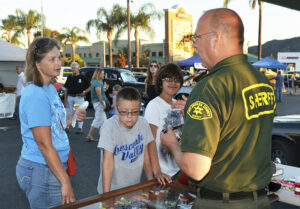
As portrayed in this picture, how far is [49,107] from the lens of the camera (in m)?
2.05

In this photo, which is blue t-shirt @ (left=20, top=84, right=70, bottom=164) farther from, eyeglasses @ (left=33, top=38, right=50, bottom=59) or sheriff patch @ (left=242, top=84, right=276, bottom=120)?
sheriff patch @ (left=242, top=84, right=276, bottom=120)

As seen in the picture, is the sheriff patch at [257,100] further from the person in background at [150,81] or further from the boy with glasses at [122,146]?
the person in background at [150,81]

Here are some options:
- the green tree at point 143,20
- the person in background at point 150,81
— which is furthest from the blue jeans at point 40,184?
the green tree at point 143,20

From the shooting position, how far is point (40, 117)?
1.96 meters

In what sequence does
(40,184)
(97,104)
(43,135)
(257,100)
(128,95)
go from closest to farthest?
(257,100) < (43,135) < (40,184) < (128,95) < (97,104)

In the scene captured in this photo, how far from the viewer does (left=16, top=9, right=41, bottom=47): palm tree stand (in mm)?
39812

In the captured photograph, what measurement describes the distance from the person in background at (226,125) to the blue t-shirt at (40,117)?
0.83 metres

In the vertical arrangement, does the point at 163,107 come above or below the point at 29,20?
below

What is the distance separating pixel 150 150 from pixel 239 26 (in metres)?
1.48

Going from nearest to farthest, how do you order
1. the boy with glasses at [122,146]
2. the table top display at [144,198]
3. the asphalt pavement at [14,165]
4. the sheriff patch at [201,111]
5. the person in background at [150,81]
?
1. the sheriff patch at [201,111]
2. the table top display at [144,198]
3. the boy with glasses at [122,146]
4. the asphalt pavement at [14,165]
5. the person in background at [150,81]

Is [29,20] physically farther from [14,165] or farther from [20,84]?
[14,165]

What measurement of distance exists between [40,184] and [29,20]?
137ft

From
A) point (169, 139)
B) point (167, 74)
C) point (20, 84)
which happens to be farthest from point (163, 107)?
point (20, 84)

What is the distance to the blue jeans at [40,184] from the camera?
6.82 ft
